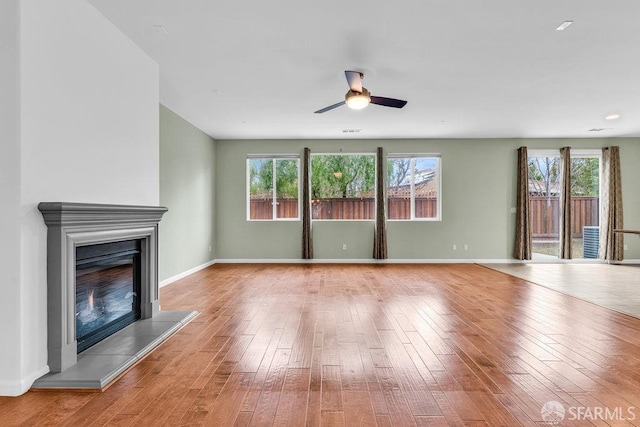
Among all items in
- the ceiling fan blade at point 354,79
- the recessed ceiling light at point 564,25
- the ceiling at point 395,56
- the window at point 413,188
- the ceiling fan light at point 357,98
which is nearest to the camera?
the ceiling at point 395,56

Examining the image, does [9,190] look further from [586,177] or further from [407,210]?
[586,177]

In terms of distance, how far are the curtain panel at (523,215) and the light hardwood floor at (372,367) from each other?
3.52 meters

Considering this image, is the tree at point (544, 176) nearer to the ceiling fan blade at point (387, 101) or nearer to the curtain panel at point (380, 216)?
the curtain panel at point (380, 216)

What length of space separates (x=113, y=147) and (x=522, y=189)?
786 centimetres

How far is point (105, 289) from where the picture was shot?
10.2 ft

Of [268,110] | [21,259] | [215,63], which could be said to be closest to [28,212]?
[21,259]

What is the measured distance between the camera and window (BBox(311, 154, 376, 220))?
8320 millimetres

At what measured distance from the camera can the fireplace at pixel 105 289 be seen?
2758 millimetres

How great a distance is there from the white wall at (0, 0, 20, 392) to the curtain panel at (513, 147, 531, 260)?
8456mm

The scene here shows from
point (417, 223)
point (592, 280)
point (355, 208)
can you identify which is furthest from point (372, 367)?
point (417, 223)

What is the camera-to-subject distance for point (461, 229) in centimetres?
819

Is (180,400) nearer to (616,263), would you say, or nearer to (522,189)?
(522,189)

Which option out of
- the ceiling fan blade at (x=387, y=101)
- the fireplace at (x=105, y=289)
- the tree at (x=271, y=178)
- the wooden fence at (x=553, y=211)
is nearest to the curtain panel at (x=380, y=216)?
the tree at (x=271, y=178)

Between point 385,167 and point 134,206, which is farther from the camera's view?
point 385,167
